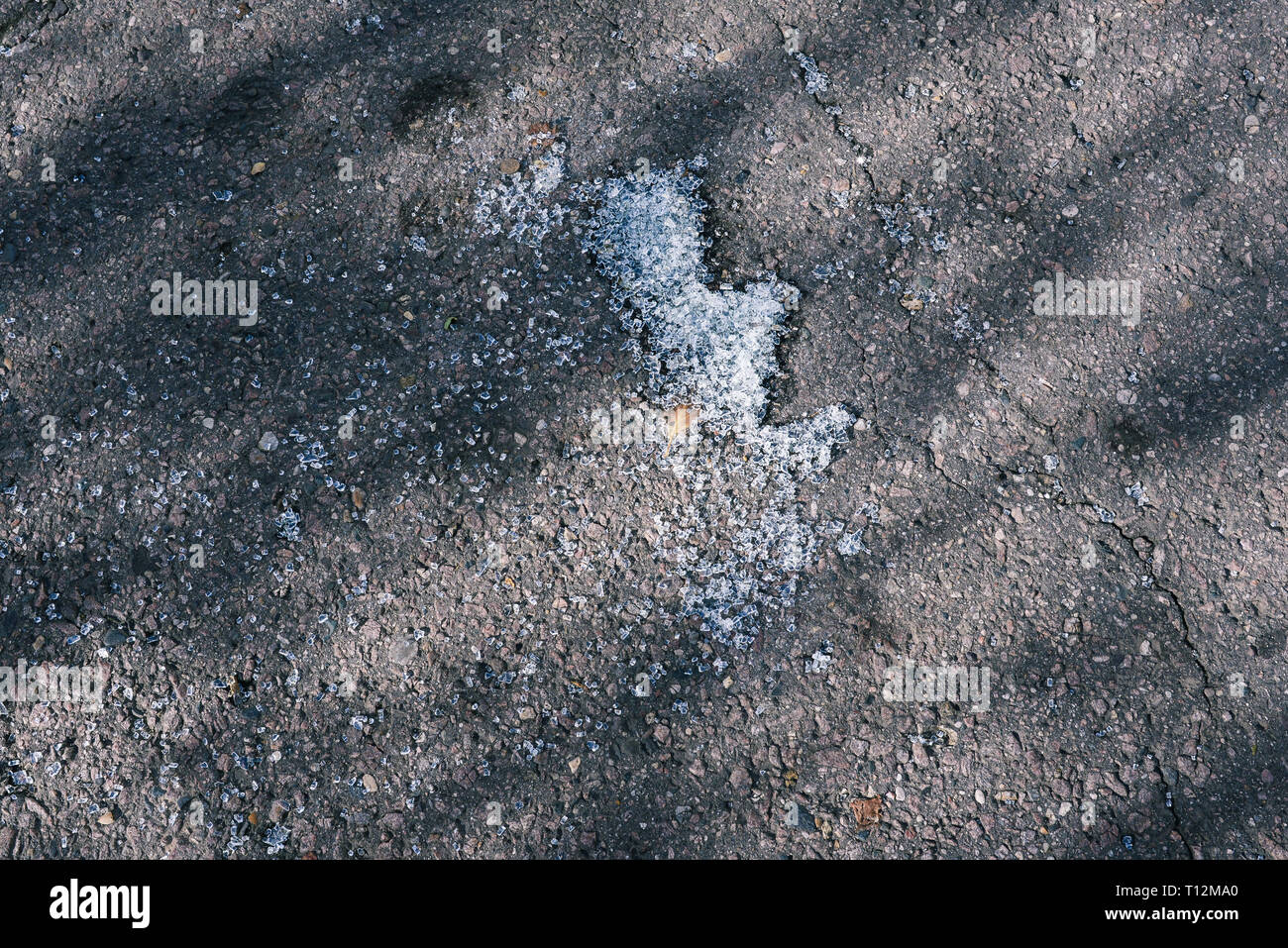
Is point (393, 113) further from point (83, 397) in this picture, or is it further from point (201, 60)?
point (83, 397)

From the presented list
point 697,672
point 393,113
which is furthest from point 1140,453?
point 393,113

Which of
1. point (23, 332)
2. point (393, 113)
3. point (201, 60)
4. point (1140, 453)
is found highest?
point (201, 60)

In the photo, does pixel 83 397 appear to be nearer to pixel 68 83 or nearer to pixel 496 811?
pixel 68 83

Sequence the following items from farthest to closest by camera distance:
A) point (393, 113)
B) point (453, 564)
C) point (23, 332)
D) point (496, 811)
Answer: point (393, 113), point (23, 332), point (453, 564), point (496, 811)

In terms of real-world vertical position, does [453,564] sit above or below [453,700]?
above

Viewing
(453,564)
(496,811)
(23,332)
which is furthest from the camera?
(23,332)

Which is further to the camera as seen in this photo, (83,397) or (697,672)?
(83,397)

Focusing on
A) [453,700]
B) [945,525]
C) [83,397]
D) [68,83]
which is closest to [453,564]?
[453,700]
